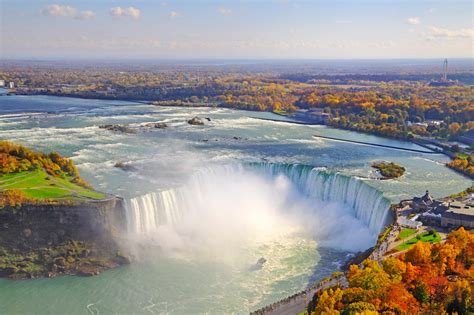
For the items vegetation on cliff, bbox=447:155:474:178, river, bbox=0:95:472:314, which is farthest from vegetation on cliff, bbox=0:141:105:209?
vegetation on cliff, bbox=447:155:474:178

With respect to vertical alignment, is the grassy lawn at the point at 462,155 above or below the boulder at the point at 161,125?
below

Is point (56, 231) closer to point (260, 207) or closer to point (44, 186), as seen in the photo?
point (44, 186)

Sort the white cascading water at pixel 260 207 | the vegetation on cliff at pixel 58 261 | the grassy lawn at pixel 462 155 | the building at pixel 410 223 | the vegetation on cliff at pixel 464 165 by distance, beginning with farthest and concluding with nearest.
A: the grassy lawn at pixel 462 155
the vegetation on cliff at pixel 464 165
the white cascading water at pixel 260 207
the building at pixel 410 223
the vegetation on cliff at pixel 58 261

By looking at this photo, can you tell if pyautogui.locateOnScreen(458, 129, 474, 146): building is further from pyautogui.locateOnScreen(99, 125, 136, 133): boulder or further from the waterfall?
pyautogui.locateOnScreen(99, 125, 136, 133): boulder

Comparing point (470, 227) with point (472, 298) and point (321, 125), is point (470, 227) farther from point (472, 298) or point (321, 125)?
point (321, 125)

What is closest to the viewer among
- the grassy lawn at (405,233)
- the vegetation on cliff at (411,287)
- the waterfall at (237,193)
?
the vegetation on cliff at (411,287)

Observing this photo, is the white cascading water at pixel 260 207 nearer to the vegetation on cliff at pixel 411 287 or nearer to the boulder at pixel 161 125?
the vegetation on cliff at pixel 411 287

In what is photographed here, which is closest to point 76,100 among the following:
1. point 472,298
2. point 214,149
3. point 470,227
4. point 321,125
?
point 321,125

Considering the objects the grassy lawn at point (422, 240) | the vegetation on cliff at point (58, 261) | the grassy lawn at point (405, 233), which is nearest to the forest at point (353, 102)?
the grassy lawn at point (405, 233)
